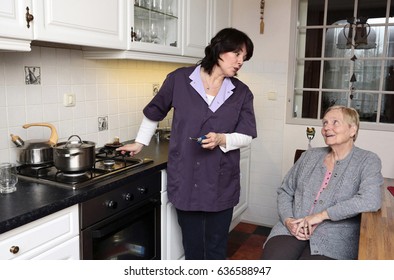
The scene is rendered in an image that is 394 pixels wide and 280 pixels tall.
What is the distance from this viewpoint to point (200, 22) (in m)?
2.85

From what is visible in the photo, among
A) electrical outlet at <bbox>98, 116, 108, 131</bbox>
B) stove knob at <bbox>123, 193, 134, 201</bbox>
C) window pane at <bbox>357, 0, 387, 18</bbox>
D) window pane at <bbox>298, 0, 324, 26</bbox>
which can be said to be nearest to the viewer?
stove knob at <bbox>123, 193, 134, 201</bbox>

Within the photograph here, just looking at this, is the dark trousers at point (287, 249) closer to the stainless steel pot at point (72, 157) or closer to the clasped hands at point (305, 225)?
the clasped hands at point (305, 225)

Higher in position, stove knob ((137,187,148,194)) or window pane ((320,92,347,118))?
window pane ((320,92,347,118))

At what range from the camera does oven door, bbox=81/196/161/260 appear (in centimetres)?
170

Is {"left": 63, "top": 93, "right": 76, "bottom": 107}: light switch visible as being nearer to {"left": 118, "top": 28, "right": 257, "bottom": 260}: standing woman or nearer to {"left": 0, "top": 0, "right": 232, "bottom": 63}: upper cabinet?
{"left": 0, "top": 0, "right": 232, "bottom": 63}: upper cabinet

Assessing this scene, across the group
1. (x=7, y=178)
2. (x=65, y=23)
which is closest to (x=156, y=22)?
(x=65, y=23)

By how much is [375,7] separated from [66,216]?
2.72 metres

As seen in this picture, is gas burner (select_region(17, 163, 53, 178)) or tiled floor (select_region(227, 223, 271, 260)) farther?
tiled floor (select_region(227, 223, 271, 260))

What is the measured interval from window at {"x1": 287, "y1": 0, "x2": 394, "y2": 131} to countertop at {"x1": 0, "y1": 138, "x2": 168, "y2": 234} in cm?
197

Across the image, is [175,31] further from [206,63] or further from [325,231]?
[325,231]

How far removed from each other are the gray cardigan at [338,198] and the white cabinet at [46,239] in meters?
0.95

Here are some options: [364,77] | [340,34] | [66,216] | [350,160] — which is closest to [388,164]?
[364,77]

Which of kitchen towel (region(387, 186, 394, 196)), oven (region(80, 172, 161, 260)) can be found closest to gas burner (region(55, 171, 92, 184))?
oven (region(80, 172, 161, 260))

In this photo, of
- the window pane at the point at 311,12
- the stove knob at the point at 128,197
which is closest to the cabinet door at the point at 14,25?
the stove knob at the point at 128,197
